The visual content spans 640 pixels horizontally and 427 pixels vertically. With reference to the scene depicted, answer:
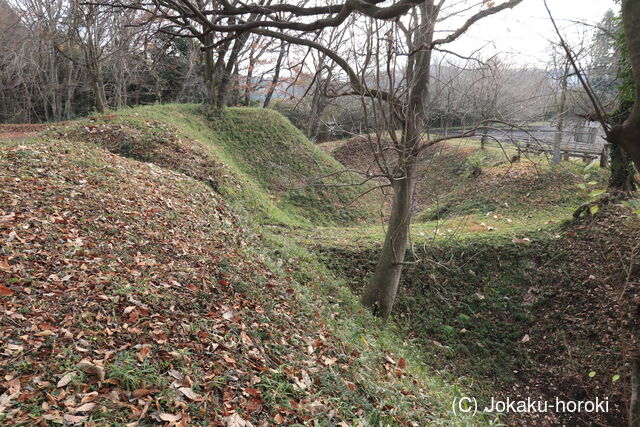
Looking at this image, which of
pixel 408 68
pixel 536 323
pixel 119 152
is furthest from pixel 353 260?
pixel 119 152

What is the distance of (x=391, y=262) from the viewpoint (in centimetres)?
653

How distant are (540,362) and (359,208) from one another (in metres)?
8.54

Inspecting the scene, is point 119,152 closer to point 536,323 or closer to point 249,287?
point 249,287

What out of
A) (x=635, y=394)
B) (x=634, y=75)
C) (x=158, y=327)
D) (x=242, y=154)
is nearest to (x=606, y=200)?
(x=635, y=394)

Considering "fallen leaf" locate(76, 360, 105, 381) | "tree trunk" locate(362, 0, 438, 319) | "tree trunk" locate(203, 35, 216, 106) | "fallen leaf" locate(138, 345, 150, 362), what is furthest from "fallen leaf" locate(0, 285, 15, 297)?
"tree trunk" locate(203, 35, 216, 106)

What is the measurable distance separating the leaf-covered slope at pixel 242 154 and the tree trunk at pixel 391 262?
114 centimetres

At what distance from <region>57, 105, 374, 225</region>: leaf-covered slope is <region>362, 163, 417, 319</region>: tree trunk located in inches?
44.7

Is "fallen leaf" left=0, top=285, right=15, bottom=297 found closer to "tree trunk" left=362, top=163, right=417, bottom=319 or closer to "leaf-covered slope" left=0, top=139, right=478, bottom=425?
"leaf-covered slope" left=0, top=139, right=478, bottom=425

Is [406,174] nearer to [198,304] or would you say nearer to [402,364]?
[402,364]

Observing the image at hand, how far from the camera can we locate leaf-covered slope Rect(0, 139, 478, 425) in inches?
98.3

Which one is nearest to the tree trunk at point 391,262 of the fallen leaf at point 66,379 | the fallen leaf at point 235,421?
the fallen leaf at point 235,421

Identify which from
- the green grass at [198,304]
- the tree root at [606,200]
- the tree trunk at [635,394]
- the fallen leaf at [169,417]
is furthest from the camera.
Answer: the tree root at [606,200]

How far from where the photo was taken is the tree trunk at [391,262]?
6.16m

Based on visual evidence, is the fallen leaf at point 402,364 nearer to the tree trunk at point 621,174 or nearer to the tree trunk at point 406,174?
the tree trunk at point 406,174
